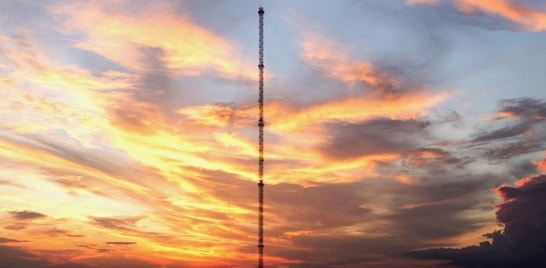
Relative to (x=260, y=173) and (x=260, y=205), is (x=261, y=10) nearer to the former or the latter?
(x=260, y=173)

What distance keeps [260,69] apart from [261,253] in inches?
4210

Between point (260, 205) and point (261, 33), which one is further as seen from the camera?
point (260, 205)

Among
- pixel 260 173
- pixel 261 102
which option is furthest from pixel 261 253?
pixel 261 102

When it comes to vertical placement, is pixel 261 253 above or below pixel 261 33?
below

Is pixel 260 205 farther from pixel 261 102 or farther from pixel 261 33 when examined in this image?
pixel 261 33

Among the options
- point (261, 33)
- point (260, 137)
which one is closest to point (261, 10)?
point (261, 33)

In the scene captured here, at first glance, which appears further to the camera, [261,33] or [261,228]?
[261,228]

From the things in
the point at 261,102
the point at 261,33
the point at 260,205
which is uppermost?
the point at 261,33

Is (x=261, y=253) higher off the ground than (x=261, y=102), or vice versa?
(x=261, y=102)

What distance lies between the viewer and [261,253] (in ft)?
586

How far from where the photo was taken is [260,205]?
181875 mm

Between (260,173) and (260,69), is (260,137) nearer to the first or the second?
(260,173)

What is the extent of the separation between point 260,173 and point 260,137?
2135cm

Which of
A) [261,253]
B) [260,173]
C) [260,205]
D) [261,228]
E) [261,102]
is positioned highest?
[261,102]
